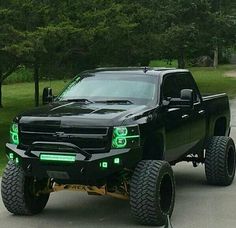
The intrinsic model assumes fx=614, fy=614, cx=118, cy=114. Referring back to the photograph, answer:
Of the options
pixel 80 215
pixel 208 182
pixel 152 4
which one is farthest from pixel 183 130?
pixel 152 4

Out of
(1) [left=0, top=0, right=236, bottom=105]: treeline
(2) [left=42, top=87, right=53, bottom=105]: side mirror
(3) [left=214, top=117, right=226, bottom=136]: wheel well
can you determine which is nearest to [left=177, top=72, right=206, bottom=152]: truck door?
(3) [left=214, top=117, right=226, bottom=136]: wheel well

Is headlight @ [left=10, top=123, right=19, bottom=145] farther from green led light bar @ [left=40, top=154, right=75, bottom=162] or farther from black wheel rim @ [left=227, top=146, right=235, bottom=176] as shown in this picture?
black wheel rim @ [left=227, top=146, right=235, bottom=176]

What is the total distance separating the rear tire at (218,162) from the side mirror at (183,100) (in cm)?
124

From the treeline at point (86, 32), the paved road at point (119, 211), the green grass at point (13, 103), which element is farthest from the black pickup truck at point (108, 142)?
the treeline at point (86, 32)

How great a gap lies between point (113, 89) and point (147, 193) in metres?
1.83

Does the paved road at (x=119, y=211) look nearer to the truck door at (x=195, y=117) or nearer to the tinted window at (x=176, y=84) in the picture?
the truck door at (x=195, y=117)

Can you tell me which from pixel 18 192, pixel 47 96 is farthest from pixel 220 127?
pixel 18 192

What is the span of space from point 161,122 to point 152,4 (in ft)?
56.2

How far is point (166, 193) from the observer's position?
7.08 meters

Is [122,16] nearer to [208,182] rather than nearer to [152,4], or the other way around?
[152,4]

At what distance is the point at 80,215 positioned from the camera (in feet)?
24.1

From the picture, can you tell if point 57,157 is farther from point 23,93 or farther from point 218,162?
point 23,93

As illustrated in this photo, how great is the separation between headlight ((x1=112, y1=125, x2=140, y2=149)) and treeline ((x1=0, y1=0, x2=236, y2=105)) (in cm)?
684

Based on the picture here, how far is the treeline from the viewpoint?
14070mm
